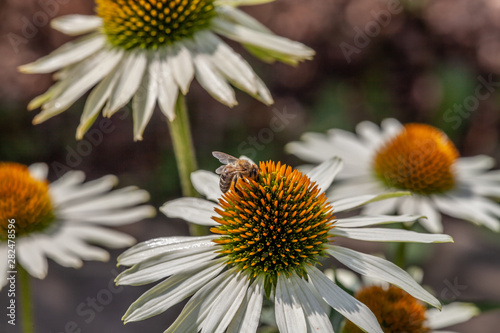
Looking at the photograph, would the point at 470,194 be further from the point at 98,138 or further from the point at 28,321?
the point at 98,138

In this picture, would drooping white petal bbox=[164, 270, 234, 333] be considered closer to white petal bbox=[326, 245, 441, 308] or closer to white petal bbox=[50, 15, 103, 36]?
white petal bbox=[326, 245, 441, 308]

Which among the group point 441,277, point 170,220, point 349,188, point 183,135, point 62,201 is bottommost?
point 441,277

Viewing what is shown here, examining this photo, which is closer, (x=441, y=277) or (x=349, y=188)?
(x=349, y=188)

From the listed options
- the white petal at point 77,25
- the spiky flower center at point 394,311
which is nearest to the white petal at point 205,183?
the spiky flower center at point 394,311

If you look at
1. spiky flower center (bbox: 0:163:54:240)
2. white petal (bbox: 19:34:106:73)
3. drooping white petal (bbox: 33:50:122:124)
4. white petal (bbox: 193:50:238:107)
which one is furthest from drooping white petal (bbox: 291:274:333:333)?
spiky flower center (bbox: 0:163:54:240)

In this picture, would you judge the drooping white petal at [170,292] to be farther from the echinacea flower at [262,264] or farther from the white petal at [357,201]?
the white petal at [357,201]

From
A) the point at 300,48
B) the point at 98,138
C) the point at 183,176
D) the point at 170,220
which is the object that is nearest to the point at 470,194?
the point at 300,48
